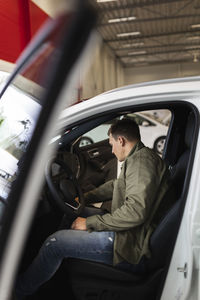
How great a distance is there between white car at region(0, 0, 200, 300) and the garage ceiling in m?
7.69

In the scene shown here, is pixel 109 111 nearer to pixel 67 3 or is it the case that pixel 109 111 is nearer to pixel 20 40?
pixel 67 3

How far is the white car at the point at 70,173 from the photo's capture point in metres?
0.51

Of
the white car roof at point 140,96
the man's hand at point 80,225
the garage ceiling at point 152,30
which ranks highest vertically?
the garage ceiling at point 152,30

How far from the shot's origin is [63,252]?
1.70m

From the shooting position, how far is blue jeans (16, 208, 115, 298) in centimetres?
165

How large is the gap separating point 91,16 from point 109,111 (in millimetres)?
1163

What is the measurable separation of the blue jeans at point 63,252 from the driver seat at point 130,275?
5 cm

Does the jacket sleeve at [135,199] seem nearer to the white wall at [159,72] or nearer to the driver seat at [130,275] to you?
the driver seat at [130,275]

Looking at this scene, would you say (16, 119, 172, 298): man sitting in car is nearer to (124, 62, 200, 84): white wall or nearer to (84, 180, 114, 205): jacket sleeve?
(84, 180, 114, 205): jacket sleeve

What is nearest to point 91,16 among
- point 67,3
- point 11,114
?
point 67,3

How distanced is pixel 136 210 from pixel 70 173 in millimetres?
576

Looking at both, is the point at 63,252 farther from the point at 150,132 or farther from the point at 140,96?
the point at 150,132

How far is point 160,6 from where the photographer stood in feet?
40.0

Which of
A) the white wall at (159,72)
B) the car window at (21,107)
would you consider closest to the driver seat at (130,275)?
the car window at (21,107)
